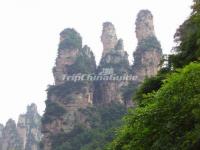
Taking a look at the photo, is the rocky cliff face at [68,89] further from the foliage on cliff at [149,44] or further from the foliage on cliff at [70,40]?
the foliage on cliff at [149,44]

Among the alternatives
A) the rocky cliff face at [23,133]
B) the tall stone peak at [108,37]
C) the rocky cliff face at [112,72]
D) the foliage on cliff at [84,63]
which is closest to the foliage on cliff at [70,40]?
the foliage on cliff at [84,63]

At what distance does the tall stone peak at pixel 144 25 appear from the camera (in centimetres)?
8794

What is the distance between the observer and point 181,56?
74.4 ft

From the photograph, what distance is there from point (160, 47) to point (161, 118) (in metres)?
72.9

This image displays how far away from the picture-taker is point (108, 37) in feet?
312

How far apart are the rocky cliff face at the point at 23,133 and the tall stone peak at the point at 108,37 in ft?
104

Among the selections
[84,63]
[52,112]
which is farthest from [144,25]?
[52,112]

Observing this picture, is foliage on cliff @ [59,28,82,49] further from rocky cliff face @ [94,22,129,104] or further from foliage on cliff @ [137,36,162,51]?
foliage on cliff @ [137,36,162,51]

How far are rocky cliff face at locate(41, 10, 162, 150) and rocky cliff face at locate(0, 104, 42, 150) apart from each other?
109 ft

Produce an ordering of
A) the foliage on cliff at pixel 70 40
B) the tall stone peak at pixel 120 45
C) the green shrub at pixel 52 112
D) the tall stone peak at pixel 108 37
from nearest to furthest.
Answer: the green shrub at pixel 52 112, the foliage on cliff at pixel 70 40, the tall stone peak at pixel 120 45, the tall stone peak at pixel 108 37

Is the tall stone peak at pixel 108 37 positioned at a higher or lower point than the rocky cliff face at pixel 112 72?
higher

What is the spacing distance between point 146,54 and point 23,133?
4404 centimetres

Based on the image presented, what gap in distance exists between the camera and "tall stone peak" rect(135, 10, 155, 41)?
87938mm

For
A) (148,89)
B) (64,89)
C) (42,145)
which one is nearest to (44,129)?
(42,145)
